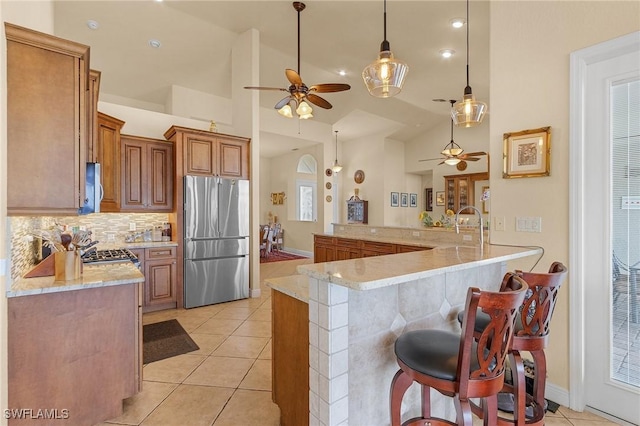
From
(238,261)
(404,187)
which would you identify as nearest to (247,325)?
(238,261)

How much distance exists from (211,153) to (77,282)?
2797 millimetres

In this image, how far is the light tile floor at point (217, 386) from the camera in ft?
6.38

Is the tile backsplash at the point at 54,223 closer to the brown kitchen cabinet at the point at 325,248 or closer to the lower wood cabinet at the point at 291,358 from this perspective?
the lower wood cabinet at the point at 291,358

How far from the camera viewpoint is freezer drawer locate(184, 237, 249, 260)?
13.5ft

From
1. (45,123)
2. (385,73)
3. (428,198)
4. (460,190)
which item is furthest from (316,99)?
(428,198)

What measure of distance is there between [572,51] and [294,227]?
8.14 meters

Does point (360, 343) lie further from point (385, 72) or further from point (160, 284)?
point (160, 284)

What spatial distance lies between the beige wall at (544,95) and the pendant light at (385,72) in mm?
742

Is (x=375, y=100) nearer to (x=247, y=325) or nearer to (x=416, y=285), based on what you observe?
(x=247, y=325)

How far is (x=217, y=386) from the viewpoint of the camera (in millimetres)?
2303

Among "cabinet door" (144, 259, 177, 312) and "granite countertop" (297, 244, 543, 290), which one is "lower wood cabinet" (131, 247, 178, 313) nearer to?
"cabinet door" (144, 259, 177, 312)

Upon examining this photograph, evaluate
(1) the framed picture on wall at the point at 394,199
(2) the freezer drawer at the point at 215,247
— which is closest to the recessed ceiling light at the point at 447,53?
(2) the freezer drawer at the point at 215,247

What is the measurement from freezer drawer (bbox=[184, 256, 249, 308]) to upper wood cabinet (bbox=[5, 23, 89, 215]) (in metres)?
2.47

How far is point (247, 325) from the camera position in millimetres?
3529
